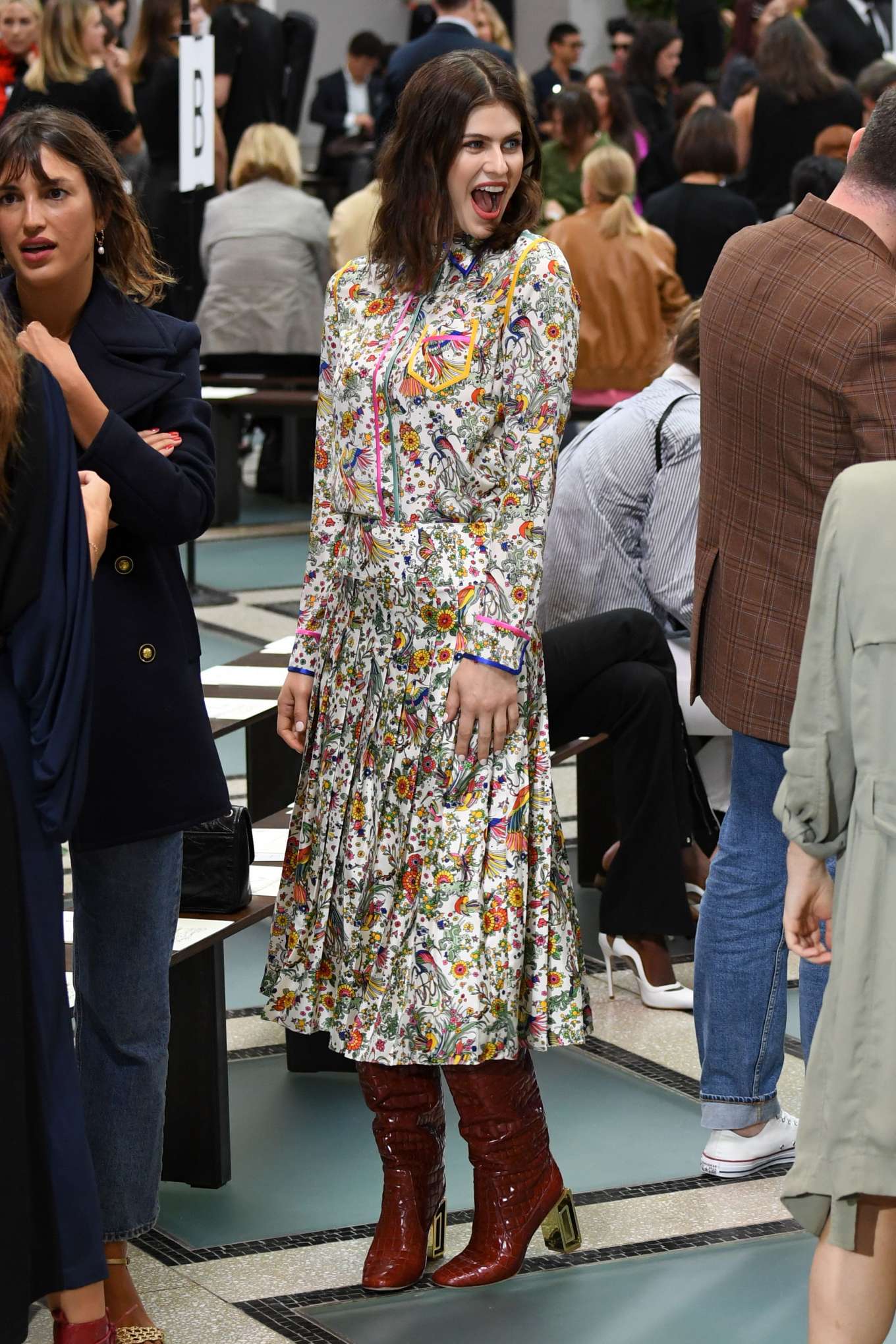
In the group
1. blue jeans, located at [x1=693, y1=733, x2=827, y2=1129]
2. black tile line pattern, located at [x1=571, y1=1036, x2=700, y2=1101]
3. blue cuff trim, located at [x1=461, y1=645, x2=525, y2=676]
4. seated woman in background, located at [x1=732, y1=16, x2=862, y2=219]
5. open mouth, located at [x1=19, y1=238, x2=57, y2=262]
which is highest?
seated woman in background, located at [x1=732, y1=16, x2=862, y2=219]

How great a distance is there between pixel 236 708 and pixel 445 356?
1.65 metres

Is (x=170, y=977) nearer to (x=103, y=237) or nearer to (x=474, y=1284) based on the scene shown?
(x=474, y=1284)

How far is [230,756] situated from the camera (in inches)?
241

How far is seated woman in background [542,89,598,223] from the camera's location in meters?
9.84

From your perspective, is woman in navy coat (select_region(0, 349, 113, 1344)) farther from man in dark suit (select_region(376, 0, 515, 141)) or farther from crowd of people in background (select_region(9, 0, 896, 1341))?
man in dark suit (select_region(376, 0, 515, 141))

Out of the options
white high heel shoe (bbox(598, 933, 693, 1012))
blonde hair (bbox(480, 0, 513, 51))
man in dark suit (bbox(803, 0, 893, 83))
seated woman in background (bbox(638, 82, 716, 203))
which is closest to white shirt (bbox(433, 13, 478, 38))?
blonde hair (bbox(480, 0, 513, 51))

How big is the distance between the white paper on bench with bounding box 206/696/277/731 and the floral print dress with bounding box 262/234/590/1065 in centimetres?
126

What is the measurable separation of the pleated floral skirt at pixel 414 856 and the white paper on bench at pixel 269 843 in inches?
30.0

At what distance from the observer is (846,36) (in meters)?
11.2

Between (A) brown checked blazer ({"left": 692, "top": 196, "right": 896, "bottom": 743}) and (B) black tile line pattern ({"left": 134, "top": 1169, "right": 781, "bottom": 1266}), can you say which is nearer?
(A) brown checked blazer ({"left": 692, "top": 196, "right": 896, "bottom": 743})

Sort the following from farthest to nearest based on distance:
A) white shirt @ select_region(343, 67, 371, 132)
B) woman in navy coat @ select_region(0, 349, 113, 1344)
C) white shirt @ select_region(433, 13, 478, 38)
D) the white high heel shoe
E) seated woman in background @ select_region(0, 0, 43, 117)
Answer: white shirt @ select_region(343, 67, 371, 132) → seated woman in background @ select_region(0, 0, 43, 117) → white shirt @ select_region(433, 13, 478, 38) → the white high heel shoe → woman in navy coat @ select_region(0, 349, 113, 1344)

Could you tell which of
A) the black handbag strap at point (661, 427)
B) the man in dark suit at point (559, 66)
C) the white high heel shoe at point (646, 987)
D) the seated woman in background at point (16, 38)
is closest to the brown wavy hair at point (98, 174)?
the black handbag strap at point (661, 427)

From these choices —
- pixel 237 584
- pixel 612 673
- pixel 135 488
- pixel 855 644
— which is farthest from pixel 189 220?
pixel 855 644

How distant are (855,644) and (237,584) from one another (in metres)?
6.35
